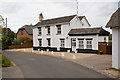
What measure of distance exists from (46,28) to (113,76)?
21875 mm

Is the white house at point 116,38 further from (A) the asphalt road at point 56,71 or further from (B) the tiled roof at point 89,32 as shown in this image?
(B) the tiled roof at point 89,32

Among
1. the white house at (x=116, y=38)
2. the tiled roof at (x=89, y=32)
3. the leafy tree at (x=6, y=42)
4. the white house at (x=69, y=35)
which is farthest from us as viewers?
the leafy tree at (x=6, y=42)

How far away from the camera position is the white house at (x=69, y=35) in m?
21.6

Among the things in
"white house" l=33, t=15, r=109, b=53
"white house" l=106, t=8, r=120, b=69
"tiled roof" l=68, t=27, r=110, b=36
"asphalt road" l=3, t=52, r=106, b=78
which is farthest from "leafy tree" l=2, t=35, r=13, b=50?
"white house" l=106, t=8, r=120, b=69

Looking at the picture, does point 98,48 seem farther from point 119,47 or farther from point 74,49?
point 119,47

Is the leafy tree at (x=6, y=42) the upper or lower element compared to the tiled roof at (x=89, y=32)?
lower

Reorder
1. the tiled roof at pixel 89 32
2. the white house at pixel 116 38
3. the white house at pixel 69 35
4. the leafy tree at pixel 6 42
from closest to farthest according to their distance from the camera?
1. the white house at pixel 116 38
2. the tiled roof at pixel 89 32
3. the white house at pixel 69 35
4. the leafy tree at pixel 6 42

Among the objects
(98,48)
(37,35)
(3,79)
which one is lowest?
(3,79)

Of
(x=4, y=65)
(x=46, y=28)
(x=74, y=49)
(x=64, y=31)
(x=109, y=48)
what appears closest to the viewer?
(x=4, y=65)

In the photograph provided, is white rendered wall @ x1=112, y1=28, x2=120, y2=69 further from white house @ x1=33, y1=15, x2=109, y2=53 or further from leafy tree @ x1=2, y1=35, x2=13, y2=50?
leafy tree @ x1=2, y1=35, x2=13, y2=50

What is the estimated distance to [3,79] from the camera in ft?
27.7

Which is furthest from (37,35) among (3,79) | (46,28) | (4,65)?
(3,79)

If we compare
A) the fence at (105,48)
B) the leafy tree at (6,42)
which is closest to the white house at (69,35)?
the fence at (105,48)

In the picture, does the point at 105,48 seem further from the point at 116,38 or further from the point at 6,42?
the point at 6,42
